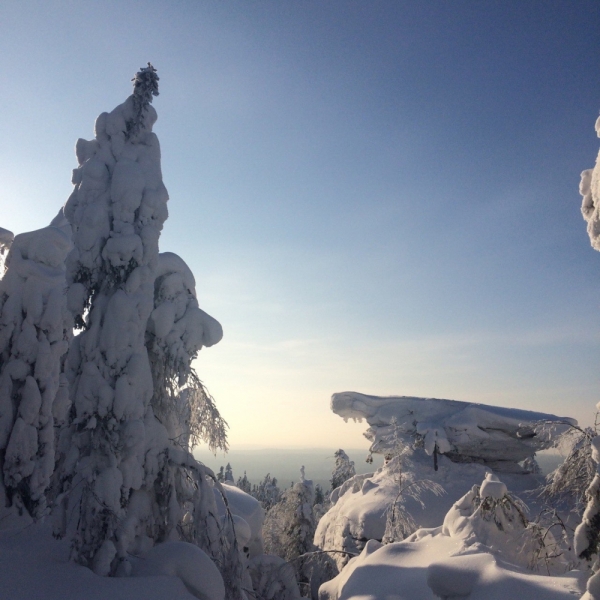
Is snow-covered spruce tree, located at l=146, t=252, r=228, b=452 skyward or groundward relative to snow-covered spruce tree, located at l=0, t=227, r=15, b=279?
groundward

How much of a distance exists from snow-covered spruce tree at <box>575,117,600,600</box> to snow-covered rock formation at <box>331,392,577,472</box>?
15.6 meters

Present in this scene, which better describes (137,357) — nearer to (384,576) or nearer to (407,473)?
(384,576)

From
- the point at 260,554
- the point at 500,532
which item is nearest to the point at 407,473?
the point at 260,554

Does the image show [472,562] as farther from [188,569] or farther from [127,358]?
[127,358]

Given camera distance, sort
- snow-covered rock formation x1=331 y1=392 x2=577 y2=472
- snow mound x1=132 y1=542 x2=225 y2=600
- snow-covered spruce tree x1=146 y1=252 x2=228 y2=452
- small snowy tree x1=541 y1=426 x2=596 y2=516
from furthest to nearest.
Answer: snow-covered rock formation x1=331 y1=392 x2=577 y2=472
snow-covered spruce tree x1=146 y1=252 x2=228 y2=452
snow mound x1=132 y1=542 x2=225 y2=600
small snowy tree x1=541 y1=426 x2=596 y2=516

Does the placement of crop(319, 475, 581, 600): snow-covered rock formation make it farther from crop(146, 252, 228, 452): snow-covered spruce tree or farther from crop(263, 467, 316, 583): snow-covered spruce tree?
crop(263, 467, 316, 583): snow-covered spruce tree

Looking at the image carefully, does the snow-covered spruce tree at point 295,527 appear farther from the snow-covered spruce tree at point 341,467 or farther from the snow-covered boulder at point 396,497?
the snow-covered spruce tree at point 341,467

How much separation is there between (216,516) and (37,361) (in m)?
5.64

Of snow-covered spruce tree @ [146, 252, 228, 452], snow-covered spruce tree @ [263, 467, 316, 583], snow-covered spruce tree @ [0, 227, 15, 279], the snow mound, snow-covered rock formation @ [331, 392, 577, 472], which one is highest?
snow-covered spruce tree @ [0, 227, 15, 279]

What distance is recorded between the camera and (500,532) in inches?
331

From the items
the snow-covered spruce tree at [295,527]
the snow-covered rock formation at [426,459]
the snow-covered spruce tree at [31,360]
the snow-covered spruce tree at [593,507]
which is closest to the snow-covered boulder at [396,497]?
the snow-covered rock formation at [426,459]

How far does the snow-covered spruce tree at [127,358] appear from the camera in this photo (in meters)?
7.85

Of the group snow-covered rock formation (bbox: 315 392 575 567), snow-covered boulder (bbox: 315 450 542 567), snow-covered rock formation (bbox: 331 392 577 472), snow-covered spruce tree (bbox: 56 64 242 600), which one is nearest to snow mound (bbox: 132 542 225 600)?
snow-covered spruce tree (bbox: 56 64 242 600)

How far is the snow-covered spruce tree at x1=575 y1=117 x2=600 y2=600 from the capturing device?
14.1 feet
